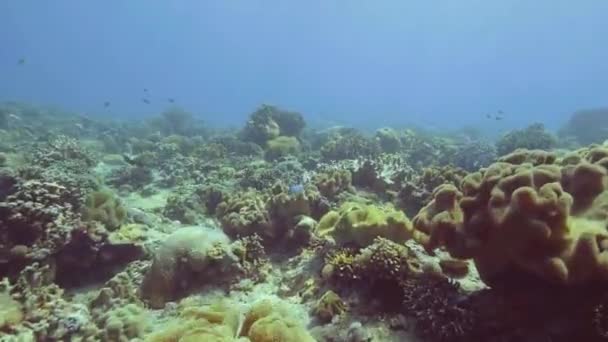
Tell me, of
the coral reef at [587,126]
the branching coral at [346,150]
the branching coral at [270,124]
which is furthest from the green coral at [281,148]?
the coral reef at [587,126]

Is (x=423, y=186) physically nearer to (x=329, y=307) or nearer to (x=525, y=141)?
(x=329, y=307)

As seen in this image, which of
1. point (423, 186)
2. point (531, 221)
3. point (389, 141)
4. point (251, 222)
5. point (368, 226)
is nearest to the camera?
point (531, 221)

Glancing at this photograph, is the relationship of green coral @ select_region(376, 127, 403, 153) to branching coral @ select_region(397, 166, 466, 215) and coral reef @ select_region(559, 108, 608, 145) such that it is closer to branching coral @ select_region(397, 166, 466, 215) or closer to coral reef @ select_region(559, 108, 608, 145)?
branching coral @ select_region(397, 166, 466, 215)

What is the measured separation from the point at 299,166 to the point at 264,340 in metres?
9.26

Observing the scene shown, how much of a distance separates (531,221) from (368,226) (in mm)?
2493

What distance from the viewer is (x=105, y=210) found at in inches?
328

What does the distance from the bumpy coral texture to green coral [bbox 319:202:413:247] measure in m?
0.78

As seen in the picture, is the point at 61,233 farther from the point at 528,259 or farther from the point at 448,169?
the point at 448,169

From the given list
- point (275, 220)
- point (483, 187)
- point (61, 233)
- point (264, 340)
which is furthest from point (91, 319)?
point (483, 187)

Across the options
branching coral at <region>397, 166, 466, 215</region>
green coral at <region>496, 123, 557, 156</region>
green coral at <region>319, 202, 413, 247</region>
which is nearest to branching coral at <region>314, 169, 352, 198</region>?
branching coral at <region>397, 166, 466, 215</region>

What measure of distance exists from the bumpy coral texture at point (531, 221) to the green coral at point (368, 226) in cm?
78

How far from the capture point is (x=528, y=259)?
4480mm

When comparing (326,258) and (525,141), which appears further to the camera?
(525,141)

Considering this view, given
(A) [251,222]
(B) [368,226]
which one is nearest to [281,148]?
(A) [251,222]
